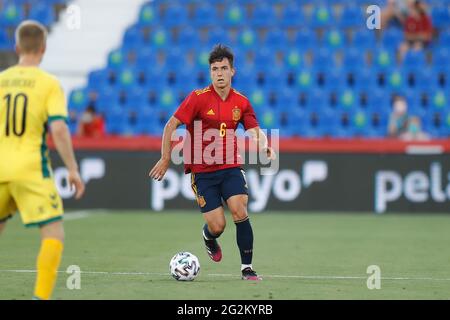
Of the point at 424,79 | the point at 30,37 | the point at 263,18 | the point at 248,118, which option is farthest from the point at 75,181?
the point at 263,18

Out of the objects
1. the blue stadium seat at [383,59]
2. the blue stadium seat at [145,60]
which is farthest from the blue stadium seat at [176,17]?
the blue stadium seat at [383,59]

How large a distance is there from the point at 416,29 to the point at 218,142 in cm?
1332

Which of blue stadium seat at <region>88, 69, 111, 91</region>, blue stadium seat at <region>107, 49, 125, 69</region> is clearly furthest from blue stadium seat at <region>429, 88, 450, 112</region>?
blue stadium seat at <region>88, 69, 111, 91</region>

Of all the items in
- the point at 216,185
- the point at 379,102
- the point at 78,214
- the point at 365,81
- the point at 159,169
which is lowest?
the point at 78,214

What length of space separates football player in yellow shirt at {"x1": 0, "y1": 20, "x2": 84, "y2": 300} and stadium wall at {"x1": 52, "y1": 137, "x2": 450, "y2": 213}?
11.4m

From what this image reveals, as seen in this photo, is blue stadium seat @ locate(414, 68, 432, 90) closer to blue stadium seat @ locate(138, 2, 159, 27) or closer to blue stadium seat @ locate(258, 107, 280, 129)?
blue stadium seat @ locate(258, 107, 280, 129)

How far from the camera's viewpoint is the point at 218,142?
9.57 metres

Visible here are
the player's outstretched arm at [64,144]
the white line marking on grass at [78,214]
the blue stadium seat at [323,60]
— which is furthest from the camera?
the blue stadium seat at [323,60]

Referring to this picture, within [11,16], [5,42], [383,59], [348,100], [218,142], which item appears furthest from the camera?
[11,16]

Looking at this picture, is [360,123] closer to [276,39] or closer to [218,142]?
[276,39]

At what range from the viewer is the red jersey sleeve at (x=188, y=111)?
9461 mm

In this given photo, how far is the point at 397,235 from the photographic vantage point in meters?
14.5

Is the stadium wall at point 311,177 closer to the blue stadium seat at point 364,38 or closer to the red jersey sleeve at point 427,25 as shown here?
the red jersey sleeve at point 427,25

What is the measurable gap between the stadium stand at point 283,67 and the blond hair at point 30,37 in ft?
45.5
